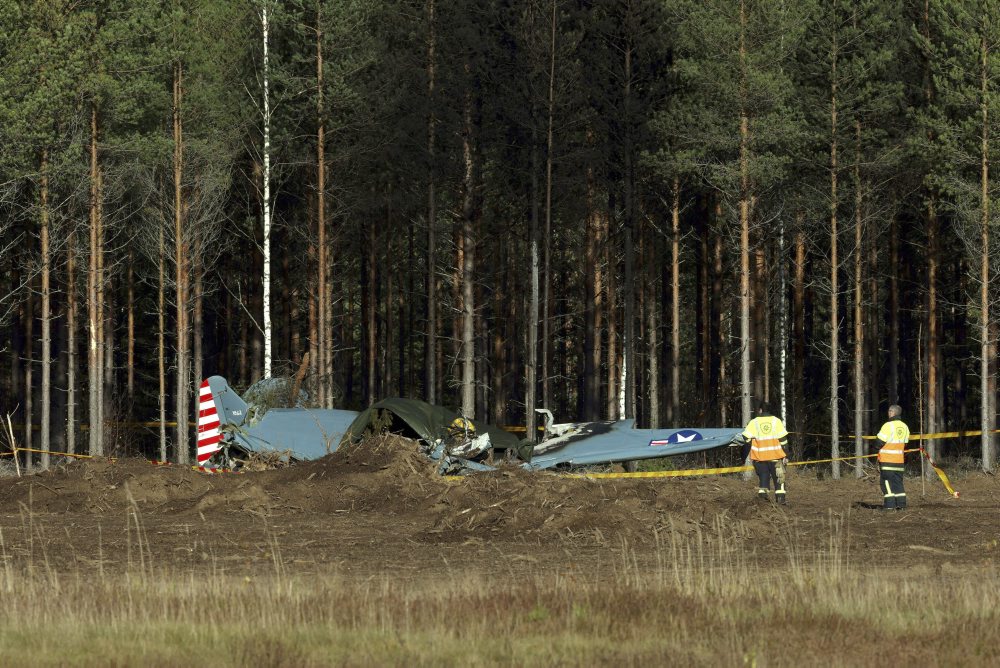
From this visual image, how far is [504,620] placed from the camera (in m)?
11.0

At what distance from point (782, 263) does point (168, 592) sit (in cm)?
3189

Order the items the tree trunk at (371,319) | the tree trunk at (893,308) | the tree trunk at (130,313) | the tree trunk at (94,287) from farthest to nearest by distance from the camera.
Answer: the tree trunk at (371,319) → the tree trunk at (130,313) → the tree trunk at (893,308) → the tree trunk at (94,287)

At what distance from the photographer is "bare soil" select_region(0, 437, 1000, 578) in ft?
51.7

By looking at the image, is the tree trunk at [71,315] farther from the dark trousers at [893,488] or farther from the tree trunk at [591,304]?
the dark trousers at [893,488]

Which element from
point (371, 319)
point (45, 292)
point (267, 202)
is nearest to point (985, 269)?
point (267, 202)

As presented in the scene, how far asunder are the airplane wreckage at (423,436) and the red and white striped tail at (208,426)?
0.02 meters

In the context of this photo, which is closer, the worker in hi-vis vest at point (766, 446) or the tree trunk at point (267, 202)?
the worker in hi-vis vest at point (766, 446)

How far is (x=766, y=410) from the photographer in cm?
2188

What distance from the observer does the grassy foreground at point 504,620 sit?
9.90m

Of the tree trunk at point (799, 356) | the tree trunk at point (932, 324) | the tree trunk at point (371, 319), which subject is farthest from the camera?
the tree trunk at point (371, 319)

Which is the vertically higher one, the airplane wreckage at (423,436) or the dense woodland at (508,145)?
the dense woodland at (508,145)

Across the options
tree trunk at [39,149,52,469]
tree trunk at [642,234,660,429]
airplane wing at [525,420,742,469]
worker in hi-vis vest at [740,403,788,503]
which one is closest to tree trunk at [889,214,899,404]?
tree trunk at [642,234,660,429]

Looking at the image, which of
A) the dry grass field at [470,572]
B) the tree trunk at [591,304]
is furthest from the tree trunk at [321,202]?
the dry grass field at [470,572]

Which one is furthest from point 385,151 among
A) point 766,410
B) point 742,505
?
point 742,505
